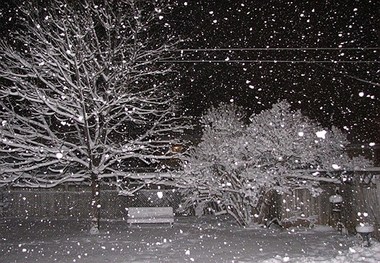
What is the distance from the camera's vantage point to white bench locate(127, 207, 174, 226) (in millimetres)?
15367

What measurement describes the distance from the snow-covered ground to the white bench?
28 cm

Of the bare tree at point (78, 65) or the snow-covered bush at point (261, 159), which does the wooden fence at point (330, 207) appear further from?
the bare tree at point (78, 65)

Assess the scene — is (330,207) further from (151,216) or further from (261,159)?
(151,216)

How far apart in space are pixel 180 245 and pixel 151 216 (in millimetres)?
4438

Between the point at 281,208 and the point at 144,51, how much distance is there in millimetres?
8474

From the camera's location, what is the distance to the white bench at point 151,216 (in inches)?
605

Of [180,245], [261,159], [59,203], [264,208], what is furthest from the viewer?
[59,203]

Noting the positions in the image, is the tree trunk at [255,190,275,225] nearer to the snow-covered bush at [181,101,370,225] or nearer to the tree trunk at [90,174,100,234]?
the snow-covered bush at [181,101,370,225]

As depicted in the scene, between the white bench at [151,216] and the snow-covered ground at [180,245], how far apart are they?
0.28 meters

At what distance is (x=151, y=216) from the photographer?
15.4m

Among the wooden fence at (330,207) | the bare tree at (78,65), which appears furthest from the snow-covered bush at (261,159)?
the bare tree at (78,65)

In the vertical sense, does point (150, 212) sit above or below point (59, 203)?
below

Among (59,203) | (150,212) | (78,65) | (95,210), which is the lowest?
(150,212)

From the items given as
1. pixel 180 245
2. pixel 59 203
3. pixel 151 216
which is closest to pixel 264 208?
pixel 151 216
